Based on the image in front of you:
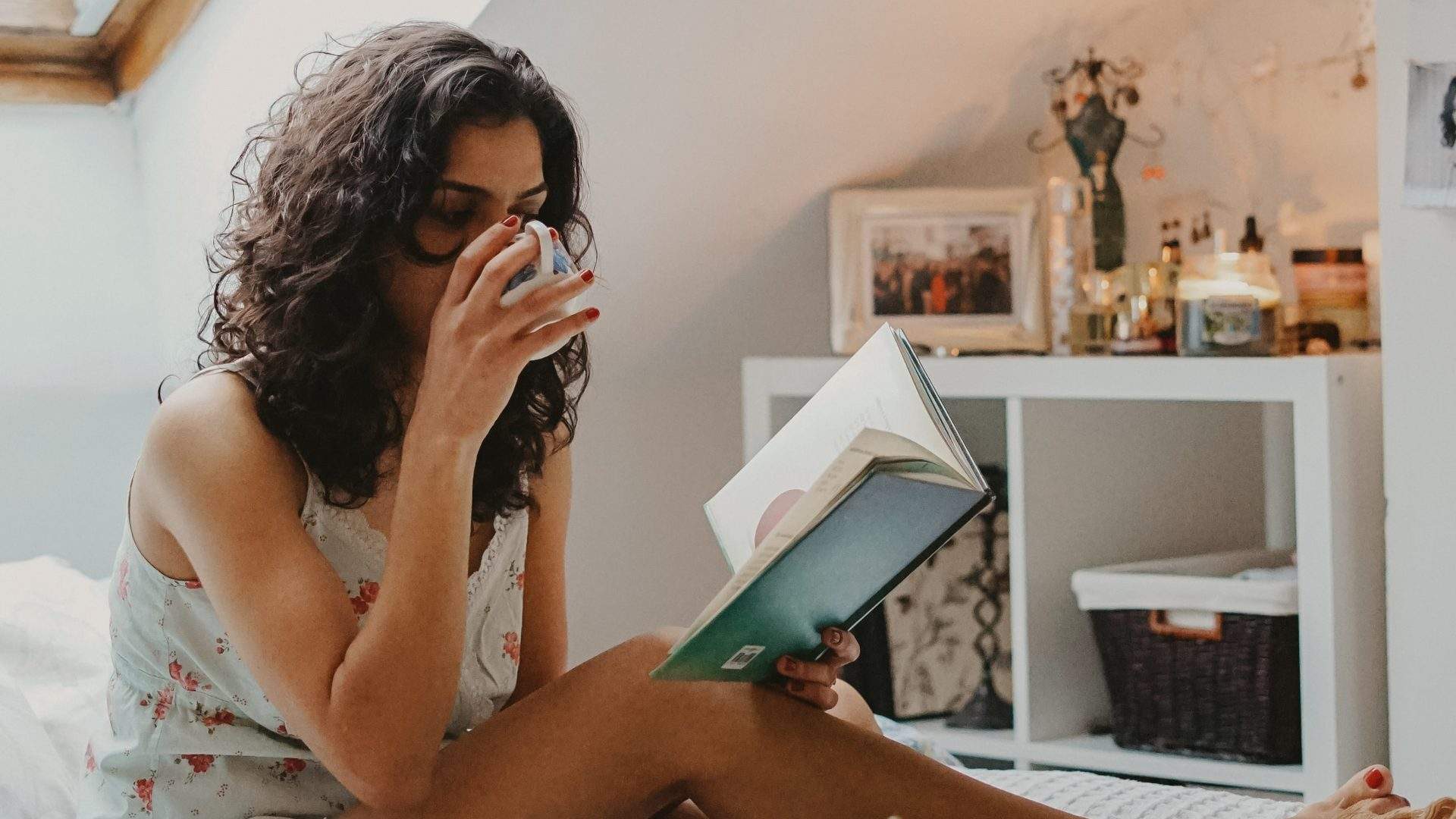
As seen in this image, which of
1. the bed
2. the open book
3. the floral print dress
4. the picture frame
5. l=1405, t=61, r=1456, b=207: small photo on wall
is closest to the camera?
the open book

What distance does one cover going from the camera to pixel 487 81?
42.3 inches

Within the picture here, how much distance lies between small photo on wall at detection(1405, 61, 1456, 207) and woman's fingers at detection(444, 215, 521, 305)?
1091mm

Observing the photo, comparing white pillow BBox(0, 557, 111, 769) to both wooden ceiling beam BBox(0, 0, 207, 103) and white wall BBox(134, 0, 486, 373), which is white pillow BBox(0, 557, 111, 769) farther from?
wooden ceiling beam BBox(0, 0, 207, 103)

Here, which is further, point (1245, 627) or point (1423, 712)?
point (1245, 627)

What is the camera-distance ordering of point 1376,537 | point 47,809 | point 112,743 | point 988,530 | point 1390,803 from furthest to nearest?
point 988,530, point 1376,537, point 47,809, point 112,743, point 1390,803

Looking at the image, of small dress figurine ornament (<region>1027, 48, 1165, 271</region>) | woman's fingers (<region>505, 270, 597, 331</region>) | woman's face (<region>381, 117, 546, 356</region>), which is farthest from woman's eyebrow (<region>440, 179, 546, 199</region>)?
small dress figurine ornament (<region>1027, 48, 1165, 271</region>)

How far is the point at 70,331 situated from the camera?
74.3 inches

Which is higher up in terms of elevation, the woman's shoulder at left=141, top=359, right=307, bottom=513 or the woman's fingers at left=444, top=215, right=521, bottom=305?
the woman's fingers at left=444, top=215, right=521, bottom=305

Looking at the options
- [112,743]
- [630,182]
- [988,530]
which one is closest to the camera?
[112,743]

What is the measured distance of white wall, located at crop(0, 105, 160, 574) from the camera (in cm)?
182

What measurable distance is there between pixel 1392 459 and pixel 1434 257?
0.23m

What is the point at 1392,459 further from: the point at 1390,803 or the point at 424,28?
the point at 424,28

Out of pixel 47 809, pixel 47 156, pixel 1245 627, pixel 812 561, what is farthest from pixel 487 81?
pixel 1245 627

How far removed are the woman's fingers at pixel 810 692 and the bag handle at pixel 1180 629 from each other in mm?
864
